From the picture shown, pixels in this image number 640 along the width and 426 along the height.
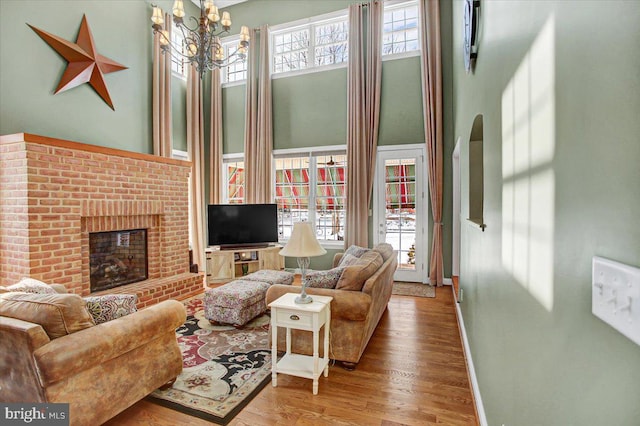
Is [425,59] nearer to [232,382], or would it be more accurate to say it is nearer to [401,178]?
[401,178]

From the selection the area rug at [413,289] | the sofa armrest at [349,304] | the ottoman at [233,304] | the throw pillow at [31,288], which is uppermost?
the throw pillow at [31,288]

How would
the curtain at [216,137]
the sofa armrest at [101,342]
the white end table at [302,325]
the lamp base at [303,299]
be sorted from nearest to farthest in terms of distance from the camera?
1. the sofa armrest at [101,342]
2. the white end table at [302,325]
3. the lamp base at [303,299]
4. the curtain at [216,137]

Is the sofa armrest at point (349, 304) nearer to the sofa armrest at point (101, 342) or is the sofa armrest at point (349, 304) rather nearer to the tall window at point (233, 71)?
the sofa armrest at point (101, 342)

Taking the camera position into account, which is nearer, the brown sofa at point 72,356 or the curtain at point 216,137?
the brown sofa at point 72,356

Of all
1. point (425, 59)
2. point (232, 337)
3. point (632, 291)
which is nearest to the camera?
point (632, 291)

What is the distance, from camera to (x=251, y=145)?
6328 mm

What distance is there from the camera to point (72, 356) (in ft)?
5.76

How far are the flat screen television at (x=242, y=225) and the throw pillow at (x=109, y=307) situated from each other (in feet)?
10.4

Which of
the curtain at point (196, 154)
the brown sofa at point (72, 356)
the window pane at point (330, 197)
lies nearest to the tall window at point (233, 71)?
the curtain at point (196, 154)

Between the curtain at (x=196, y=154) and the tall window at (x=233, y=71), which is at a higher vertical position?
the tall window at (x=233, y=71)

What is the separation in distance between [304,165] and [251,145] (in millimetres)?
1089

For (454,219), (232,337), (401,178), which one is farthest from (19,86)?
(454,219)

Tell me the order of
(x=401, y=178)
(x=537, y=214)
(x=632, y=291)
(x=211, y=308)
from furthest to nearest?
1. (x=401, y=178)
2. (x=211, y=308)
3. (x=537, y=214)
4. (x=632, y=291)

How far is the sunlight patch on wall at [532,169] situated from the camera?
0.98m
